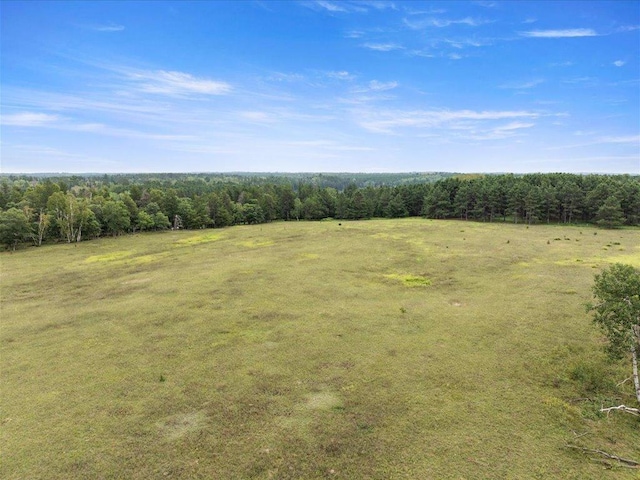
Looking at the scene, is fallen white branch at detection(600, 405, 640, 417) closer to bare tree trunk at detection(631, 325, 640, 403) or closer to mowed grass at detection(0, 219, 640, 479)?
mowed grass at detection(0, 219, 640, 479)

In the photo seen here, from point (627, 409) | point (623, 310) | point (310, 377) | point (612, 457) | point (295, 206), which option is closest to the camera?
point (612, 457)

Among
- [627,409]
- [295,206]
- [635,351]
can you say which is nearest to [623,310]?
[635,351]

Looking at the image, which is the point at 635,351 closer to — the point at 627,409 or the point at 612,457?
the point at 627,409

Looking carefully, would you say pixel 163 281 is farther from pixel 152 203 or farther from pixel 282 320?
pixel 152 203

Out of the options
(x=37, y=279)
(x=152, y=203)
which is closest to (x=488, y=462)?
(x=37, y=279)

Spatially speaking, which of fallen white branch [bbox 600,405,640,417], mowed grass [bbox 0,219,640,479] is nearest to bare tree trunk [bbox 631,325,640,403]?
fallen white branch [bbox 600,405,640,417]

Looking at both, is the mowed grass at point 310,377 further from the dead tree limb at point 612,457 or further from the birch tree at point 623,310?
the birch tree at point 623,310
